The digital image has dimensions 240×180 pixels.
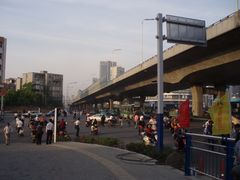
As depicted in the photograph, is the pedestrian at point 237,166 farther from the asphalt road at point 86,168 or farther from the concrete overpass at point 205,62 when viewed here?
the concrete overpass at point 205,62

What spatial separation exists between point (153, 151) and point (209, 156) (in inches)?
228

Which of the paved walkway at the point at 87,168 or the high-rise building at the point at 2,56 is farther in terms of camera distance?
the high-rise building at the point at 2,56

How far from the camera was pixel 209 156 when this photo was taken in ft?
33.0

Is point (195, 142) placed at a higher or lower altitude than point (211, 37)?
lower

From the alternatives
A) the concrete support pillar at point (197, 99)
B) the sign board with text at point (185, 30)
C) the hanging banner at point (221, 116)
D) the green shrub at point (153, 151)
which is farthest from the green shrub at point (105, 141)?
the concrete support pillar at point (197, 99)

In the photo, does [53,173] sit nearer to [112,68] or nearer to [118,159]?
[118,159]

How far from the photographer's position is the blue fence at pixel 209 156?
8.70 metres

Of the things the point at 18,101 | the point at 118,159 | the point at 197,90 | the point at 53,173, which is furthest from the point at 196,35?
the point at 18,101

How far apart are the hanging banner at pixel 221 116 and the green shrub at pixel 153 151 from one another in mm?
5219

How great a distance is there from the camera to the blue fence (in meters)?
8.70

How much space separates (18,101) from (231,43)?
96.8 meters

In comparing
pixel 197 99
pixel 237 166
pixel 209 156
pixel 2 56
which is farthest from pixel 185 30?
pixel 2 56

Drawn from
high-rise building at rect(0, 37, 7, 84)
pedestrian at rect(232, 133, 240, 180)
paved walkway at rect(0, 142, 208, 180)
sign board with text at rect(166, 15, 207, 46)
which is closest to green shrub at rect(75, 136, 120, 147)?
paved walkway at rect(0, 142, 208, 180)

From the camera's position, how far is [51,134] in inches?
977
